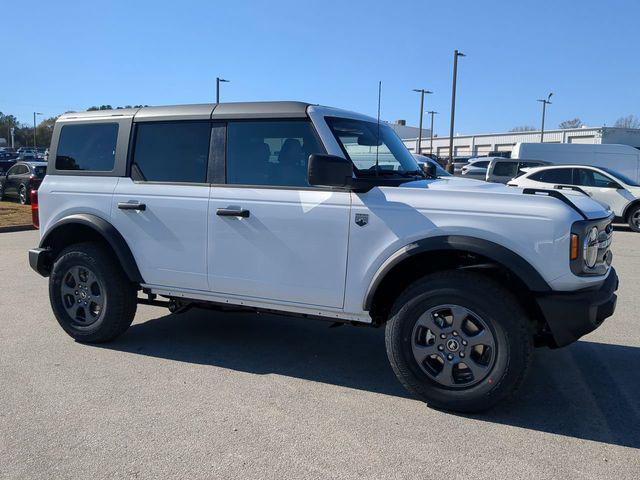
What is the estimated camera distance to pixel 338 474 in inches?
120

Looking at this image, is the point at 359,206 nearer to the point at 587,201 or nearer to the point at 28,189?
the point at 587,201

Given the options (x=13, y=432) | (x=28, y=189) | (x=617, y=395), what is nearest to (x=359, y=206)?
(x=617, y=395)

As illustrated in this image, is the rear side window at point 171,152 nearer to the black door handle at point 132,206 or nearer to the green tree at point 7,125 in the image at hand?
the black door handle at point 132,206

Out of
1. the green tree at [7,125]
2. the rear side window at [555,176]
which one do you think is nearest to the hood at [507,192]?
the rear side window at [555,176]

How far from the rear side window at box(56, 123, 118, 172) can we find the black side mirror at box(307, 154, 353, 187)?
215 centimetres

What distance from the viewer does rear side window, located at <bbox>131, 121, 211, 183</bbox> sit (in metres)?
4.70

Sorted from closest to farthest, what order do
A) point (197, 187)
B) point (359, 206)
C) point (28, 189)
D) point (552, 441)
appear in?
point (552, 441)
point (359, 206)
point (197, 187)
point (28, 189)

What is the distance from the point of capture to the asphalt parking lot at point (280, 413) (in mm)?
3141

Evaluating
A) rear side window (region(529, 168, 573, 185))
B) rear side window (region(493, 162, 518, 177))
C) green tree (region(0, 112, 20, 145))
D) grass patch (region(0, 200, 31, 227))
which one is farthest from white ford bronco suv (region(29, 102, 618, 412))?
green tree (region(0, 112, 20, 145))

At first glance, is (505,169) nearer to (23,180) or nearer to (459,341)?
(23,180)

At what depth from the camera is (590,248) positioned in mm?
3635

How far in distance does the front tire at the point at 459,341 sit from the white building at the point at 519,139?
145 ft

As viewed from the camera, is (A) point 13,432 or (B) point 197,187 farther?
(B) point 197,187

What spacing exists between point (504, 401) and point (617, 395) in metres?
0.94
